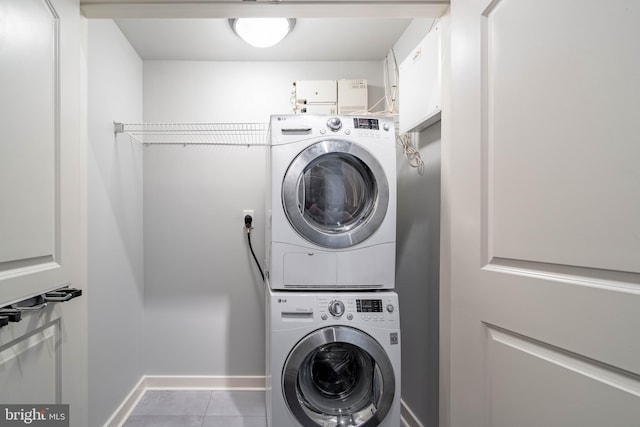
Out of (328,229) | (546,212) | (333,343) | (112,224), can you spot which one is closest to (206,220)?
(112,224)

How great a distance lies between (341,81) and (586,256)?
1892 mm

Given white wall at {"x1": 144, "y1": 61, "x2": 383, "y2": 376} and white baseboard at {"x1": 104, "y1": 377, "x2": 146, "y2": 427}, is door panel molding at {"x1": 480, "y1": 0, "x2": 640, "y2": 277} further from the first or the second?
white baseboard at {"x1": 104, "y1": 377, "x2": 146, "y2": 427}

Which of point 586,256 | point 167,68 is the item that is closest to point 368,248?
point 586,256

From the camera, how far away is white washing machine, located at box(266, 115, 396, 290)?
1421 mm

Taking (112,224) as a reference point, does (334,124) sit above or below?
above

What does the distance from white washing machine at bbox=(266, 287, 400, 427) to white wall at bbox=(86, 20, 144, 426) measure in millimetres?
1036

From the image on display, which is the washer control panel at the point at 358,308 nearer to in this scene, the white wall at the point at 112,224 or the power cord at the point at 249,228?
the power cord at the point at 249,228

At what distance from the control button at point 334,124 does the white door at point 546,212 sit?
582mm

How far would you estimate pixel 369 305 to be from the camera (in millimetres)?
1394

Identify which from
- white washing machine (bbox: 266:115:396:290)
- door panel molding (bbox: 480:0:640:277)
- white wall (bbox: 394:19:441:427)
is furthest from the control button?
door panel molding (bbox: 480:0:640:277)

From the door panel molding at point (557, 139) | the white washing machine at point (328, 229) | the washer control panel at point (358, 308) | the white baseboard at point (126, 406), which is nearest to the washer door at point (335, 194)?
the white washing machine at point (328, 229)

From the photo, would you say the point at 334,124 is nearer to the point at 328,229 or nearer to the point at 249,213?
the point at 328,229

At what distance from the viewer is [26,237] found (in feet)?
2.70

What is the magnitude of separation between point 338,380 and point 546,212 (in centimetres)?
126
